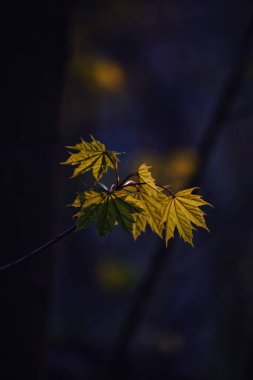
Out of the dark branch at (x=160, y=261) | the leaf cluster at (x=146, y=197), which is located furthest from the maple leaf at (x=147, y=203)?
the dark branch at (x=160, y=261)

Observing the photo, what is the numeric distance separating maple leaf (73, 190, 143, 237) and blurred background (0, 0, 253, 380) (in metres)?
1.09

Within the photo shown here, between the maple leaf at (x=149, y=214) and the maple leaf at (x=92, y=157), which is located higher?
the maple leaf at (x=92, y=157)

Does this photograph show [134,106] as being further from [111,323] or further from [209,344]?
[209,344]

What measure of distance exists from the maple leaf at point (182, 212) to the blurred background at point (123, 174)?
105 centimetres

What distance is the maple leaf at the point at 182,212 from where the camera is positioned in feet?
3.65

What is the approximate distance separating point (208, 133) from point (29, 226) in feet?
4.64

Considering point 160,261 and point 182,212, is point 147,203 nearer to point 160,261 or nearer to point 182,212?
point 182,212

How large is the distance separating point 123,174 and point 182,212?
6.17 meters

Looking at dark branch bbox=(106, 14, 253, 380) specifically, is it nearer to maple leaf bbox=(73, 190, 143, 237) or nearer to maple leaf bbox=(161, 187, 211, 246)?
maple leaf bbox=(161, 187, 211, 246)

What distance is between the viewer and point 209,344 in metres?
5.37

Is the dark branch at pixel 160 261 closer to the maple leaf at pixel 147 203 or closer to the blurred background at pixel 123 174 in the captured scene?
the blurred background at pixel 123 174

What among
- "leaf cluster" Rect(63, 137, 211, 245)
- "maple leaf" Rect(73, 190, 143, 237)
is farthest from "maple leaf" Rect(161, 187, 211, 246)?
"maple leaf" Rect(73, 190, 143, 237)

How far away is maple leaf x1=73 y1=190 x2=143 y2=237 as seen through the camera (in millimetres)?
961

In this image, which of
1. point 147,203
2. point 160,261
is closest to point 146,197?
point 147,203
